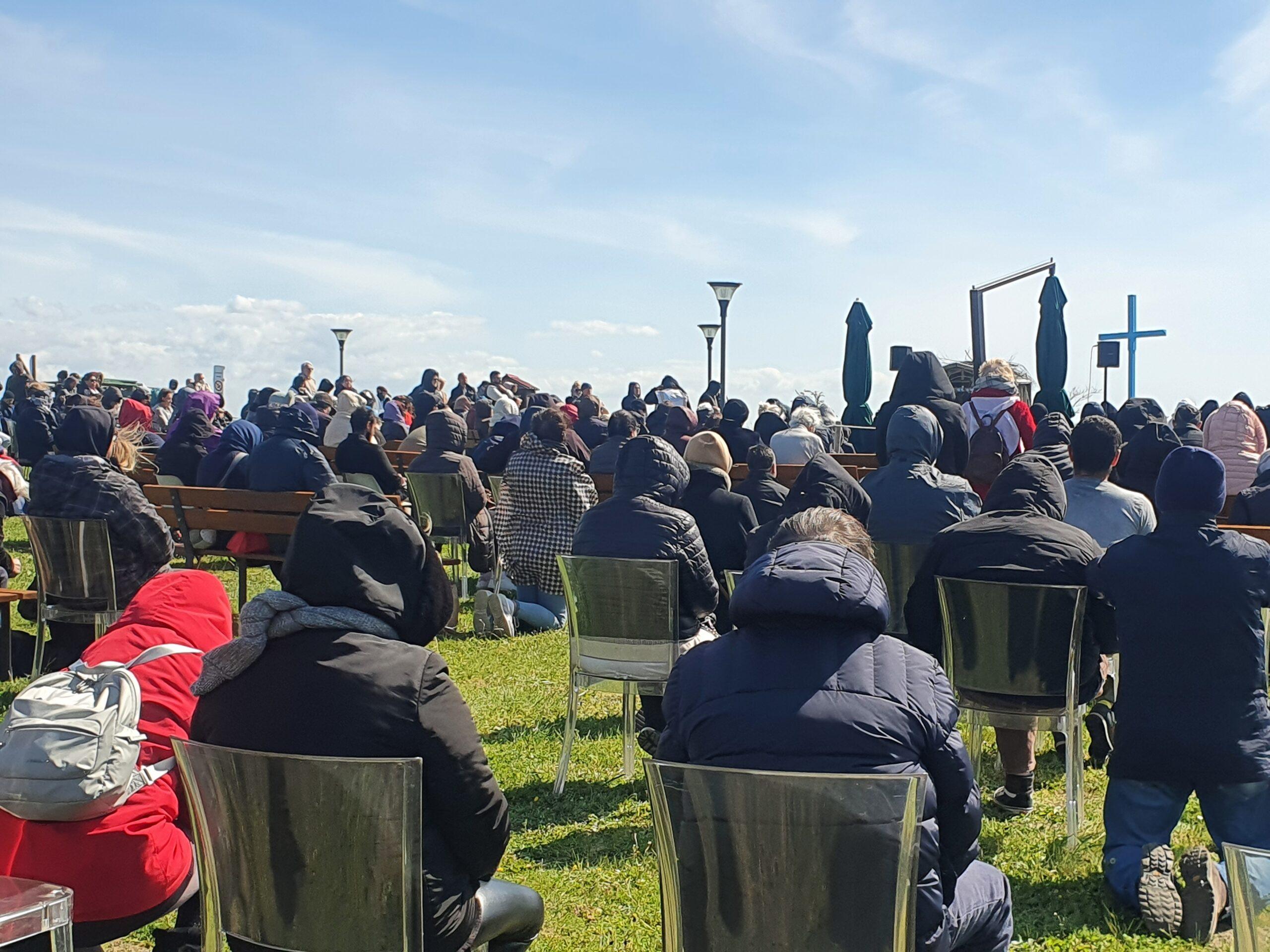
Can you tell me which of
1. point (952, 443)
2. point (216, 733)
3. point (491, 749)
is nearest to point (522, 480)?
point (491, 749)

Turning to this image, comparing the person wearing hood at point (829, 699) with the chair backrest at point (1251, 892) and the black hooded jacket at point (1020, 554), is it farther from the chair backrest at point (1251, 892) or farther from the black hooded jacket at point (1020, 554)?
the black hooded jacket at point (1020, 554)

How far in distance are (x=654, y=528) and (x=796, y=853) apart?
3342 millimetres

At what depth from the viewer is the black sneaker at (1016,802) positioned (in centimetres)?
504

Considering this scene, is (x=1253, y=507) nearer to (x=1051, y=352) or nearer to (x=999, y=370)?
(x=999, y=370)

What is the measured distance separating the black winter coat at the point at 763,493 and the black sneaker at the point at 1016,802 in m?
2.56

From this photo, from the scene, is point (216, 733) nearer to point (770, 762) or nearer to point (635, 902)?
point (770, 762)

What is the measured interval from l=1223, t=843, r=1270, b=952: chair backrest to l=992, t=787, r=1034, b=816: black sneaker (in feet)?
9.92

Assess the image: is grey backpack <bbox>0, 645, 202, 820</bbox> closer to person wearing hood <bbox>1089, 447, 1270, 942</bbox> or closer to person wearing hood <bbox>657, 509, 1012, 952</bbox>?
person wearing hood <bbox>657, 509, 1012, 952</bbox>

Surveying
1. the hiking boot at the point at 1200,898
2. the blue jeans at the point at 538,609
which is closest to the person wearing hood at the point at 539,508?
the blue jeans at the point at 538,609

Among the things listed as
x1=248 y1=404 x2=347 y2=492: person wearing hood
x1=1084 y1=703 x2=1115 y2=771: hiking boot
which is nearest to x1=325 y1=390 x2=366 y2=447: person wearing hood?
x1=248 y1=404 x2=347 y2=492: person wearing hood

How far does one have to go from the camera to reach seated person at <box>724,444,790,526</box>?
24.2 feet

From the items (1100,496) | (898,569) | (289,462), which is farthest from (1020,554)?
(289,462)

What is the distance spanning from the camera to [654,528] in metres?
5.61

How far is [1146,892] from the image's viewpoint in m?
3.96
